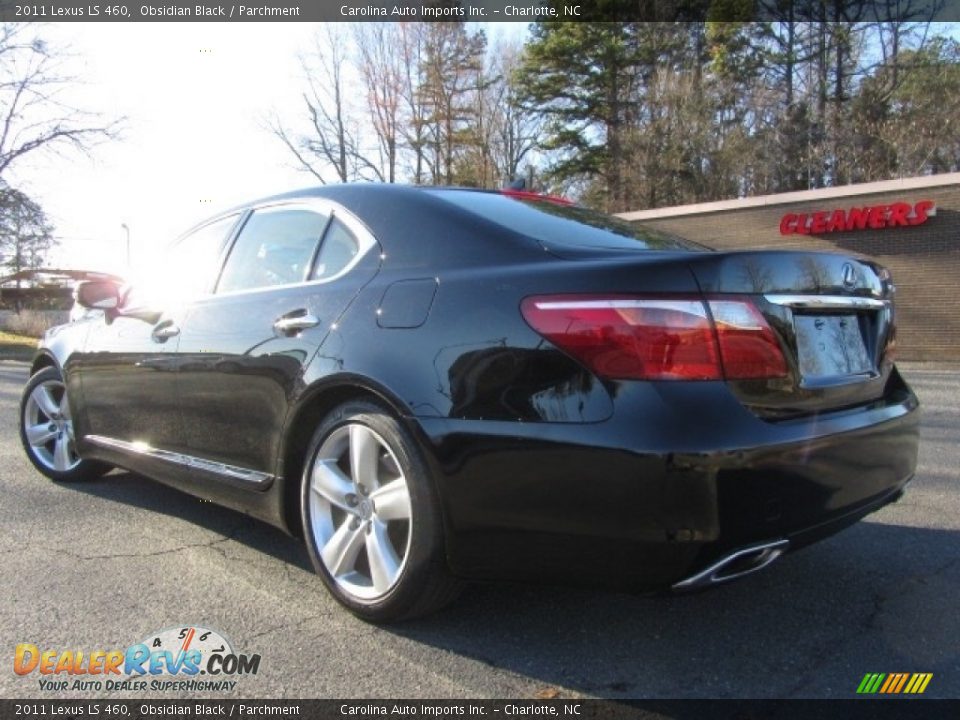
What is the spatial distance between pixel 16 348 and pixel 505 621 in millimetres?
21154

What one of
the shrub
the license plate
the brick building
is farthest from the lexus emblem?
the shrub

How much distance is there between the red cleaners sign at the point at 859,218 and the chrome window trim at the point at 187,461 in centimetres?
1972

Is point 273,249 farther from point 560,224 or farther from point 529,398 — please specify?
point 529,398

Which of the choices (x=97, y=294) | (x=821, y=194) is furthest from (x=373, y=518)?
(x=821, y=194)

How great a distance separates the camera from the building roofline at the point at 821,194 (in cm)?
1866

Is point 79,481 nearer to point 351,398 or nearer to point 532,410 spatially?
point 351,398

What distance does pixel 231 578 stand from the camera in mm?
3129

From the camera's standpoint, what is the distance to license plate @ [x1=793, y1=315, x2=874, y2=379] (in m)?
2.38

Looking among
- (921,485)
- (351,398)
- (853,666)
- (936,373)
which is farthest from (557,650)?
(936,373)

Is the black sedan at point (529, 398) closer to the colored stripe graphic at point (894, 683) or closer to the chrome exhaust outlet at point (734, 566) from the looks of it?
the chrome exhaust outlet at point (734, 566)

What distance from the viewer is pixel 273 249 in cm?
342

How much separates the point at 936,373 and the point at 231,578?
14.8 metres

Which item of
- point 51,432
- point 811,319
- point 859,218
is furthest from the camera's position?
point 859,218

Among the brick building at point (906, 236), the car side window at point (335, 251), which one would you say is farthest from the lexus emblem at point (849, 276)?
the brick building at point (906, 236)
